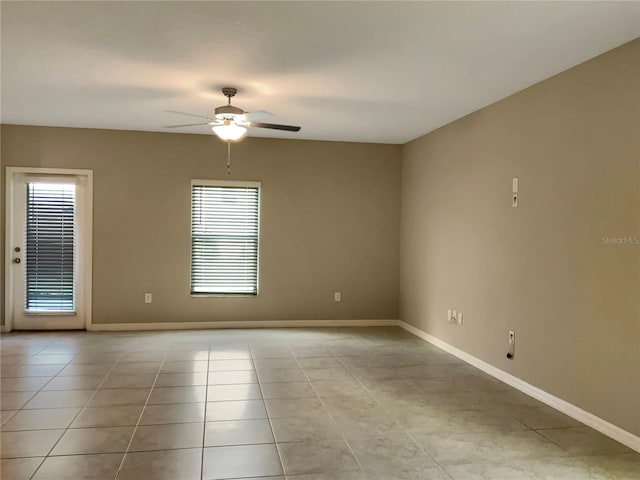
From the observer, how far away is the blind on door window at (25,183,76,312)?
19.4ft

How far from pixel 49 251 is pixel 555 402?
18.2 feet

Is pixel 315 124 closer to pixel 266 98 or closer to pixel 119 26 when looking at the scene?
pixel 266 98

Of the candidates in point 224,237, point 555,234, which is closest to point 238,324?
point 224,237

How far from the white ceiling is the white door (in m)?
1.21

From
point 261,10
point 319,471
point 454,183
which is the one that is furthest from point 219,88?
point 319,471

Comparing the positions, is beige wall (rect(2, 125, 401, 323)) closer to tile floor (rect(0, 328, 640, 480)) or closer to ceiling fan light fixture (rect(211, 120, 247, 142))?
tile floor (rect(0, 328, 640, 480))

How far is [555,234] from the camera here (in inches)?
143

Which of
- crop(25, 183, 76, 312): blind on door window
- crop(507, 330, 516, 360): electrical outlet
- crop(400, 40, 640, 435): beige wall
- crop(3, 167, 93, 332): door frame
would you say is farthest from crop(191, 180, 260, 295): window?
crop(507, 330, 516, 360): electrical outlet

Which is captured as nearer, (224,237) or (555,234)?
(555,234)

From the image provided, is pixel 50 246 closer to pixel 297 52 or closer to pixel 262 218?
pixel 262 218

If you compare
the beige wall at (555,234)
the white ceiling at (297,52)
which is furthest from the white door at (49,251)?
the beige wall at (555,234)

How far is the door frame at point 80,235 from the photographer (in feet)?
19.0

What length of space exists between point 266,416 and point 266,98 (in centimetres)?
268

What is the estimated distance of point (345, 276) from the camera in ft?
21.6
